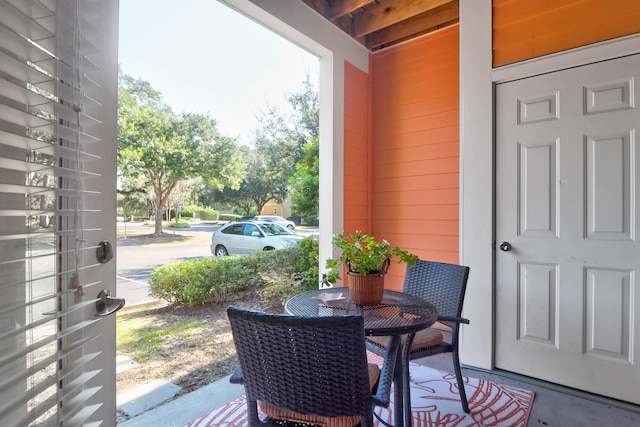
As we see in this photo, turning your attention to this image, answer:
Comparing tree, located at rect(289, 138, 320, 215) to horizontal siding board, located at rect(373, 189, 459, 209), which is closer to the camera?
horizontal siding board, located at rect(373, 189, 459, 209)

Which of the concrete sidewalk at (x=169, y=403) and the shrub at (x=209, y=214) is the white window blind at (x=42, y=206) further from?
the shrub at (x=209, y=214)

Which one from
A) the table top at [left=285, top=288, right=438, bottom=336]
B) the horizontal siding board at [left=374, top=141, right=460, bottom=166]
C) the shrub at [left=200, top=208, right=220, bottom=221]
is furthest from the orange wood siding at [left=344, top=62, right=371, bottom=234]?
the shrub at [left=200, top=208, right=220, bottom=221]

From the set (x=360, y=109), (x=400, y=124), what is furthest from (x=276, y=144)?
(x=400, y=124)

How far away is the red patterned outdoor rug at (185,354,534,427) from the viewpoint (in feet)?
6.23

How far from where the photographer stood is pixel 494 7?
8.36 feet

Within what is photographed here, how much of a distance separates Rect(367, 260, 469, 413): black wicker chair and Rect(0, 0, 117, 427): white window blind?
152 cm

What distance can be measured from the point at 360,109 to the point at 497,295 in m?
2.25

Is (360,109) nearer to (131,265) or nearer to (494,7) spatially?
(494,7)

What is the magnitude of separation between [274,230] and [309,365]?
346 centimetres

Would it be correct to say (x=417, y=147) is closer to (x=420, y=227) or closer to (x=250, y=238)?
(x=420, y=227)

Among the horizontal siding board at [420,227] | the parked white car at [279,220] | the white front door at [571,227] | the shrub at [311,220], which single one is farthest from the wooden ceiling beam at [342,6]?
the parked white car at [279,220]

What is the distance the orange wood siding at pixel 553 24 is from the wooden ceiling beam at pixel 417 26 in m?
0.60

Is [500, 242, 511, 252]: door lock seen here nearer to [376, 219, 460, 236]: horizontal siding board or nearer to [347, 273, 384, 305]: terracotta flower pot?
[376, 219, 460, 236]: horizontal siding board

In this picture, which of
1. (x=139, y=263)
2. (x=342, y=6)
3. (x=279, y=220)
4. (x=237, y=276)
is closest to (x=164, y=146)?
(x=139, y=263)
